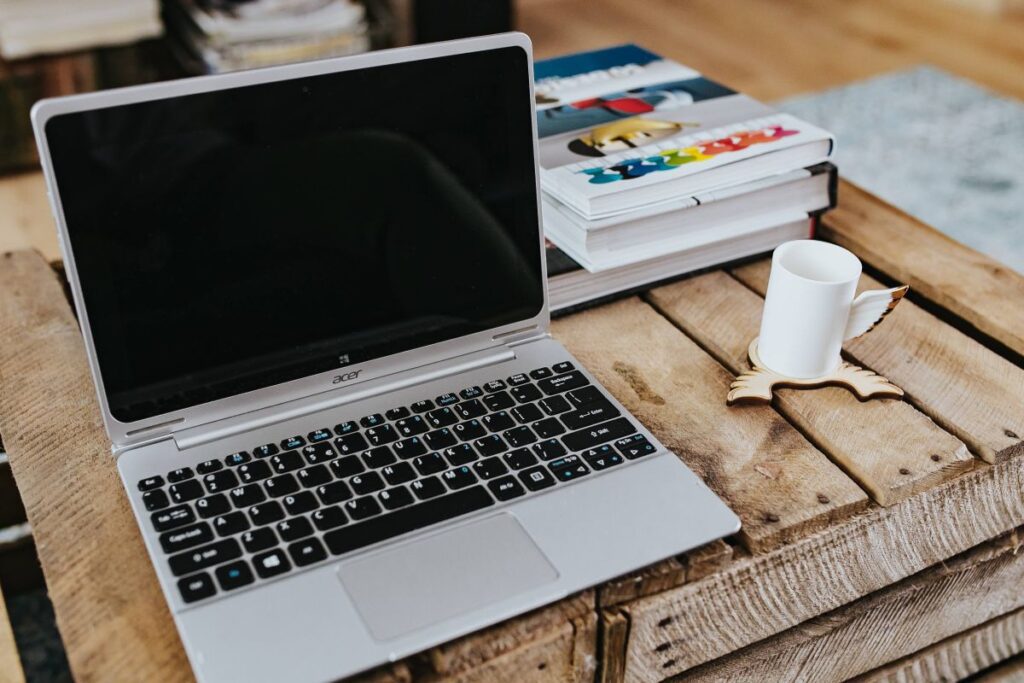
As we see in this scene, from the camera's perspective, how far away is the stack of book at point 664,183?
79cm

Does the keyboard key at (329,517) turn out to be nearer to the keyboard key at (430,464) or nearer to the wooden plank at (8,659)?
the keyboard key at (430,464)

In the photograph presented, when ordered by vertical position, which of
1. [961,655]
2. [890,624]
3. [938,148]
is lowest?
[938,148]

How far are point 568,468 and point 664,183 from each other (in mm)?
288

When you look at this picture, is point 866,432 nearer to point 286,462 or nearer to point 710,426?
point 710,426

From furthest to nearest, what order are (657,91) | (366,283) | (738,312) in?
(657,91), (738,312), (366,283)

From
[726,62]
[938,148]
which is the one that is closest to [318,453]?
[938,148]

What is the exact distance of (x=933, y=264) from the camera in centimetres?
89

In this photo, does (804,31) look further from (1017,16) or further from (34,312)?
(34,312)

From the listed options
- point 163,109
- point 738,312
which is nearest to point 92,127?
point 163,109

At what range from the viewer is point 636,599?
57cm

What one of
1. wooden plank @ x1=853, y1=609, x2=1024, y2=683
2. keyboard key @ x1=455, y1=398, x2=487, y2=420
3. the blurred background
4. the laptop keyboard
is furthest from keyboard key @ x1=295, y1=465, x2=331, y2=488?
the blurred background

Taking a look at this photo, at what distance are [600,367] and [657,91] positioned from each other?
33 centimetres

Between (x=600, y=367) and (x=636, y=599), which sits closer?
(x=636, y=599)

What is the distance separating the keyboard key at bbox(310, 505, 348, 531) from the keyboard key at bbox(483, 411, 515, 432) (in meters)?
0.12
